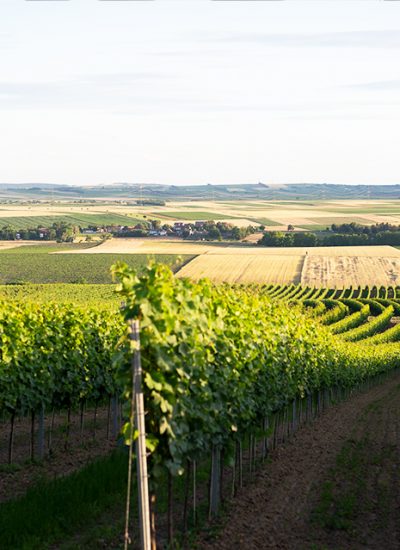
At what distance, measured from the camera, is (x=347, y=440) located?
2841cm

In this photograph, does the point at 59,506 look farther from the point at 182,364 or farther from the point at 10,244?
the point at 10,244

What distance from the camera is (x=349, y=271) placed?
126812 mm

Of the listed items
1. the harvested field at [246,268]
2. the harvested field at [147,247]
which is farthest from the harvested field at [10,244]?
the harvested field at [246,268]

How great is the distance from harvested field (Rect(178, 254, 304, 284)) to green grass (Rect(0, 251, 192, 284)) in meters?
4.03

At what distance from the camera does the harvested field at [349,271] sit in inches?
4651

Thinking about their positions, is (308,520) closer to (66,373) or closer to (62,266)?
(66,373)

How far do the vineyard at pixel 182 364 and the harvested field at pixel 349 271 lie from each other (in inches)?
3118

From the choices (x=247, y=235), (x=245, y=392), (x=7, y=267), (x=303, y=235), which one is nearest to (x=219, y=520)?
(x=245, y=392)

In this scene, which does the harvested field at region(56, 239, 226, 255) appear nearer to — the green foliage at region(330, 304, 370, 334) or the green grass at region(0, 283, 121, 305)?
the green grass at region(0, 283, 121, 305)

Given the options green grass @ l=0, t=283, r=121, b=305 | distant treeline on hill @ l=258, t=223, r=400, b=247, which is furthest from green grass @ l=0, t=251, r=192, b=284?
distant treeline on hill @ l=258, t=223, r=400, b=247

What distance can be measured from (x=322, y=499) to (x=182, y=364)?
6.63m

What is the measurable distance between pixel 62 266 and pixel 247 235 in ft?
231

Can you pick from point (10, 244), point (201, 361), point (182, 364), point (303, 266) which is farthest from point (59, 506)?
point (10, 244)

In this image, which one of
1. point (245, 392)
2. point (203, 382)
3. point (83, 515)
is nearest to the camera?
point (203, 382)
